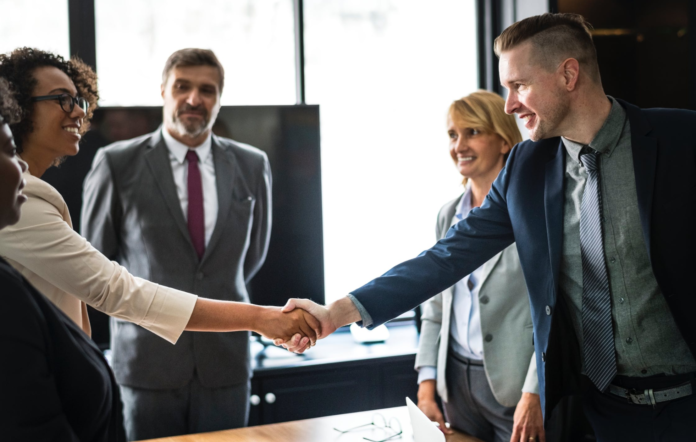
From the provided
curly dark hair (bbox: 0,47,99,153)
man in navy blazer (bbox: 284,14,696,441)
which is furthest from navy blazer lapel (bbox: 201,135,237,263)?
man in navy blazer (bbox: 284,14,696,441)

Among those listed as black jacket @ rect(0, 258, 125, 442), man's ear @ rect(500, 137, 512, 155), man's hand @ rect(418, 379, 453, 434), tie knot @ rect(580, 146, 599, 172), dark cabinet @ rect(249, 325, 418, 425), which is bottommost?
dark cabinet @ rect(249, 325, 418, 425)

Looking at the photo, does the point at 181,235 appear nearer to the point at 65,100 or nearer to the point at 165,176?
the point at 165,176

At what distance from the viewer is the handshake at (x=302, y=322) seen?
217 cm

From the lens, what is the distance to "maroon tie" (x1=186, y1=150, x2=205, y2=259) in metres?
2.79

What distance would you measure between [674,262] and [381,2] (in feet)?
9.54

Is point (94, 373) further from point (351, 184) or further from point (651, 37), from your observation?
point (651, 37)

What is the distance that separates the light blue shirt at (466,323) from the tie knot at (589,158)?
69 cm

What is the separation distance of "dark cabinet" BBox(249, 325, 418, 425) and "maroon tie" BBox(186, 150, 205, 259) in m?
0.74

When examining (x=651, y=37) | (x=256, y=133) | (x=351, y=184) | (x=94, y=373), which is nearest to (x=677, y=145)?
(x=94, y=373)

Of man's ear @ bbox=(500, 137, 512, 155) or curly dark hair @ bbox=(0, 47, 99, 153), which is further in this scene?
man's ear @ bbox=(500, 137, 512, 155)

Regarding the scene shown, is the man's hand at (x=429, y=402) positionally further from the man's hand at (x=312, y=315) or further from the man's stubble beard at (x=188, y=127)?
the man's stubble beard at (x=188, y=127)

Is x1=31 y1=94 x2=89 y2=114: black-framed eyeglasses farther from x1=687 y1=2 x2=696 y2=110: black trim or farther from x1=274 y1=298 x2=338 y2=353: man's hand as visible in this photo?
x1=687 y1=2 x2=696 y2=110: black trim

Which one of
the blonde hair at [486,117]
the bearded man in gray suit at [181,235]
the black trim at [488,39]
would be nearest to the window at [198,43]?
the bearded man in gray suit at [181,235]

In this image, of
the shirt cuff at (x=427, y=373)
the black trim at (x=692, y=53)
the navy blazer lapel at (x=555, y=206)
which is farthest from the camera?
the black trim at (x=692, y=53)
